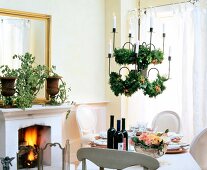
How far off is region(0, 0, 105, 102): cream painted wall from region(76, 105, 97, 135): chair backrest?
33cm

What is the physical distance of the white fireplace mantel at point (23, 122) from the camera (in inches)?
149

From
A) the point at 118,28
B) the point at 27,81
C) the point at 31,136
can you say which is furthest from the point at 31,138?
the point at 118,28

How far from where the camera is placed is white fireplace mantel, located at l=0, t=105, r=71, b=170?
3787mm

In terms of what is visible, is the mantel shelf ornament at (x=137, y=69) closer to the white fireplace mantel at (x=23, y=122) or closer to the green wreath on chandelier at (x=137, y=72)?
the green wreath on chandelier at (x=137, y=72)

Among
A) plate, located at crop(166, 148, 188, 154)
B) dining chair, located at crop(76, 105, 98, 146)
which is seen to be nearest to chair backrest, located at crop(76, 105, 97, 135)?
dining chair, located at crop(76, 105, 98, 146)

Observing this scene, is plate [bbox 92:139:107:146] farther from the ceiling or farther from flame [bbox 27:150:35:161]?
the ceiling

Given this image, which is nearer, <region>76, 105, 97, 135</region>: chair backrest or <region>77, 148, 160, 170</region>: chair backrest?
<region>77, 148, 160, 170</region>: chair backrest

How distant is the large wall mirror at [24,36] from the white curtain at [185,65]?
167 centimetres

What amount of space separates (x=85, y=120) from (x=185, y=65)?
5.31 feet

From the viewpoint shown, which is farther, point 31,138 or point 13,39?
point 13,39

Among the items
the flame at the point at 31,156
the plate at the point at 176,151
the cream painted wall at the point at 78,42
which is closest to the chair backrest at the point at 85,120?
the cream painted wall at the point at 78,42

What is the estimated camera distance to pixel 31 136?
421 centimetres

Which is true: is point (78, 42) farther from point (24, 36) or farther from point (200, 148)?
point (200, 148)

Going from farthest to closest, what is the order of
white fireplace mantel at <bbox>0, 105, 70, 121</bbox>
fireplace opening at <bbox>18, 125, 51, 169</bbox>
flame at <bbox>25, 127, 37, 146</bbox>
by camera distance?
1. flame at <bbox>25, 127, 37, 146</bbox>
2. fireplace opening at <bbox>18, 125, 51, 169</bbox>
3. white fireplace mantel at <bbox>0, 105, 70, 121</bbox>
